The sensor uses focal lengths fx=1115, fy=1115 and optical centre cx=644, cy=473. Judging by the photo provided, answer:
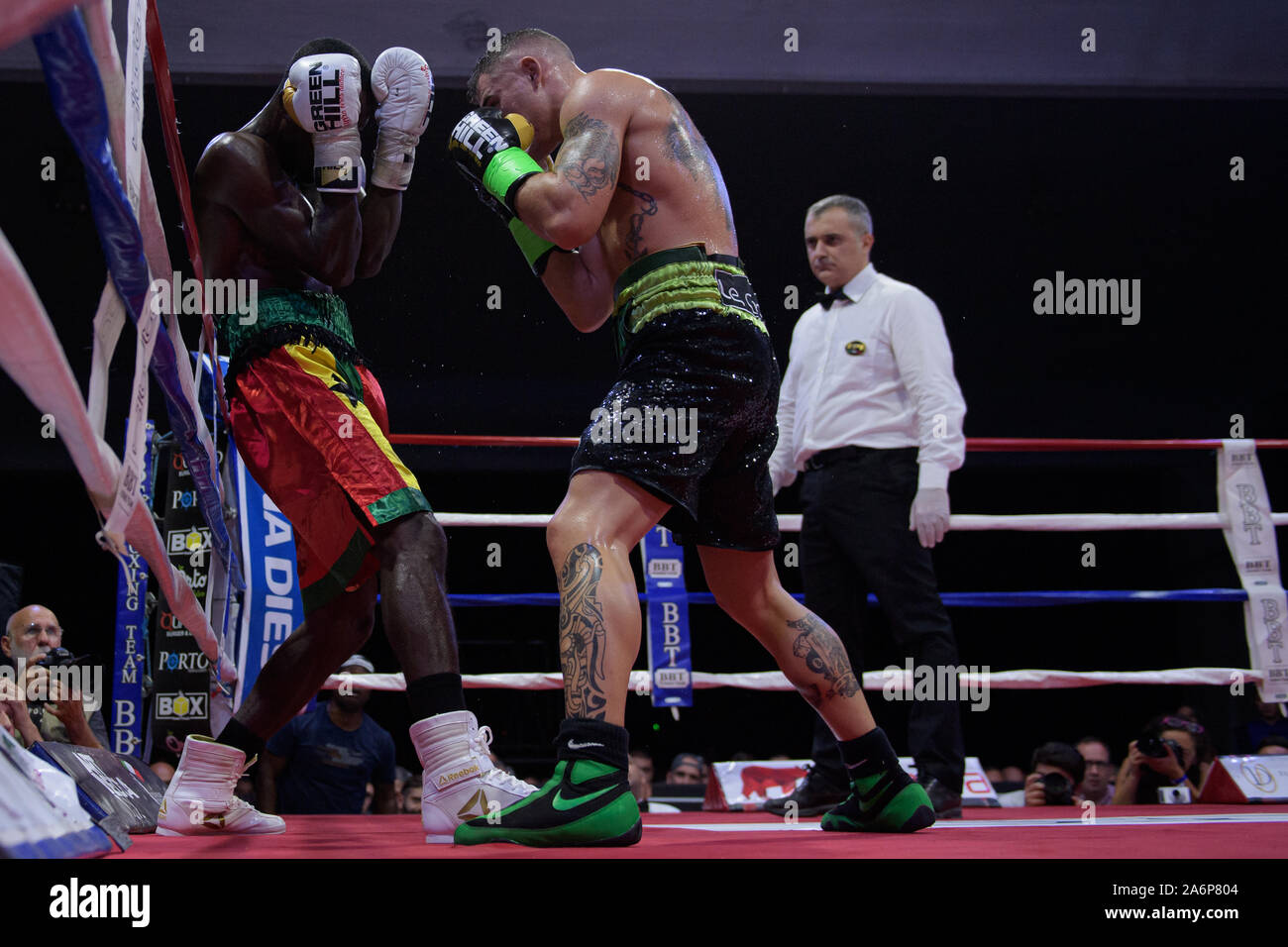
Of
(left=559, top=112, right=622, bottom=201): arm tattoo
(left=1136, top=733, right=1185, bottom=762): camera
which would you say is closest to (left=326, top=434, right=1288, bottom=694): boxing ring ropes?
(left=1136, top=733, right=1185, bottom=762): camera

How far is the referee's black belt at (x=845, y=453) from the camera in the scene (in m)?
2.50

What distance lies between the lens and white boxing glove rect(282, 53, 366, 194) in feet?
5.38

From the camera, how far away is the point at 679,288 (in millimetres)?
1457

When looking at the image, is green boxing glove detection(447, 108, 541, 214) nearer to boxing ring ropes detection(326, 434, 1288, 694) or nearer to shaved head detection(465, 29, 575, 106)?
shaved head detection(465, 29, 575, 106)

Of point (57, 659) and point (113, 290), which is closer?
point (113, 290)

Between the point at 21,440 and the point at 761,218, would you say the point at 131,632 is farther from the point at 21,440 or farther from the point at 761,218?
the point at 21,440

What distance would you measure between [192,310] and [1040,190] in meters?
5.16

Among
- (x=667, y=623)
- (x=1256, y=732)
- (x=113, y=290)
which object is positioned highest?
(x=113, y=290)

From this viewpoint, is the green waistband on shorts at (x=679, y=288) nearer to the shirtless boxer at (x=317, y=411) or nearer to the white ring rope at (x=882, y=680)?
the shirtless boxer at (x=317, y=411)

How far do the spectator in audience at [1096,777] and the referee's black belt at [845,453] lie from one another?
1.99 metres

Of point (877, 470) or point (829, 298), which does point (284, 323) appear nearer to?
point (877, 470)

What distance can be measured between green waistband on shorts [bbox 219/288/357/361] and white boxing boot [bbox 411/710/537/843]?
62cm

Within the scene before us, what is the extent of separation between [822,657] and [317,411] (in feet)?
2.66

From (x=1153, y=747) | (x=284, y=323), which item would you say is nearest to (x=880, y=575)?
(x=1153, y=747)
